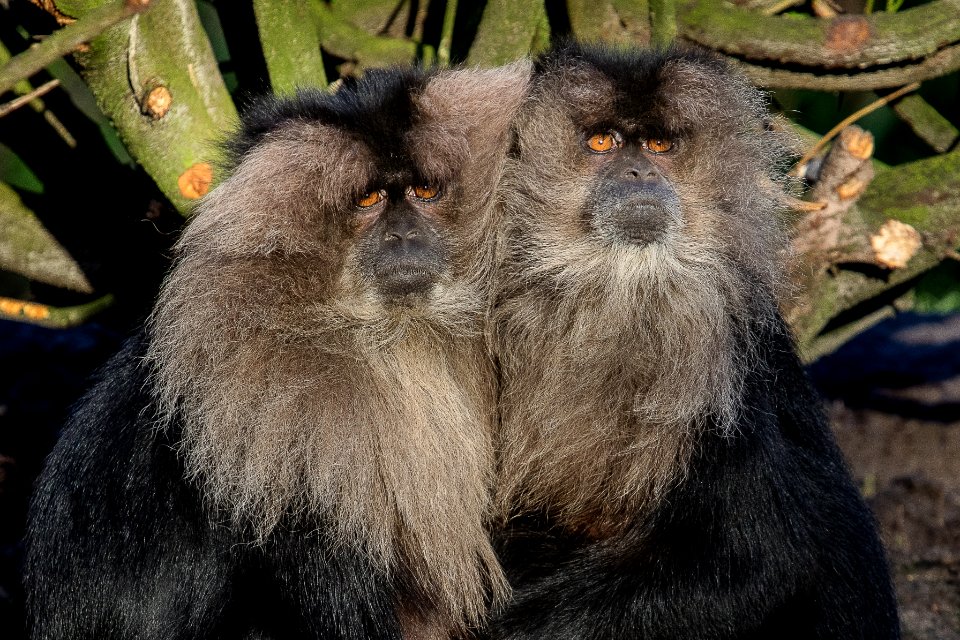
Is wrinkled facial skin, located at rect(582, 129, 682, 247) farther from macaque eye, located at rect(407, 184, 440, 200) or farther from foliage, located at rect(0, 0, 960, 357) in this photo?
foliage, located at rect(0, 0, 960, 357)

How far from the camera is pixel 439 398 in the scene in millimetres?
3113

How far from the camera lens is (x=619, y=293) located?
3066 mm

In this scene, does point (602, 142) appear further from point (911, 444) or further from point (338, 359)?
point (911, 444)

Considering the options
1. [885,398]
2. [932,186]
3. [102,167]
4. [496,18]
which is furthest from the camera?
[885,398]

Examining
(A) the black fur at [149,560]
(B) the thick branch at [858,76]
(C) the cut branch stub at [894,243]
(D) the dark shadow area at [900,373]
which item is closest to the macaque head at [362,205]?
(A) the black fur at [149,560]

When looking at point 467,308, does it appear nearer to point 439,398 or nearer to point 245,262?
point 439,398

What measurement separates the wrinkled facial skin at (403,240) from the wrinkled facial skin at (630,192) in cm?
43

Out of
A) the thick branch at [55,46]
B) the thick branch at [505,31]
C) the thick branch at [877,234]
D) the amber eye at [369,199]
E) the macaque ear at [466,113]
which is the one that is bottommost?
the thick branch at [877,234]

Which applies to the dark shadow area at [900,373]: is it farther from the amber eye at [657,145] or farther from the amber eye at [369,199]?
the amber eye at [369,199]

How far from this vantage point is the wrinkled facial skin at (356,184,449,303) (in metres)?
3.05

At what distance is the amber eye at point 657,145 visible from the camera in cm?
321

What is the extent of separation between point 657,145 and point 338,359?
3.57 feet

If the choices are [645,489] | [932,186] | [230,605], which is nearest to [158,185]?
[230,605]

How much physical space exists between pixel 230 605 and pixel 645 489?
116cm
